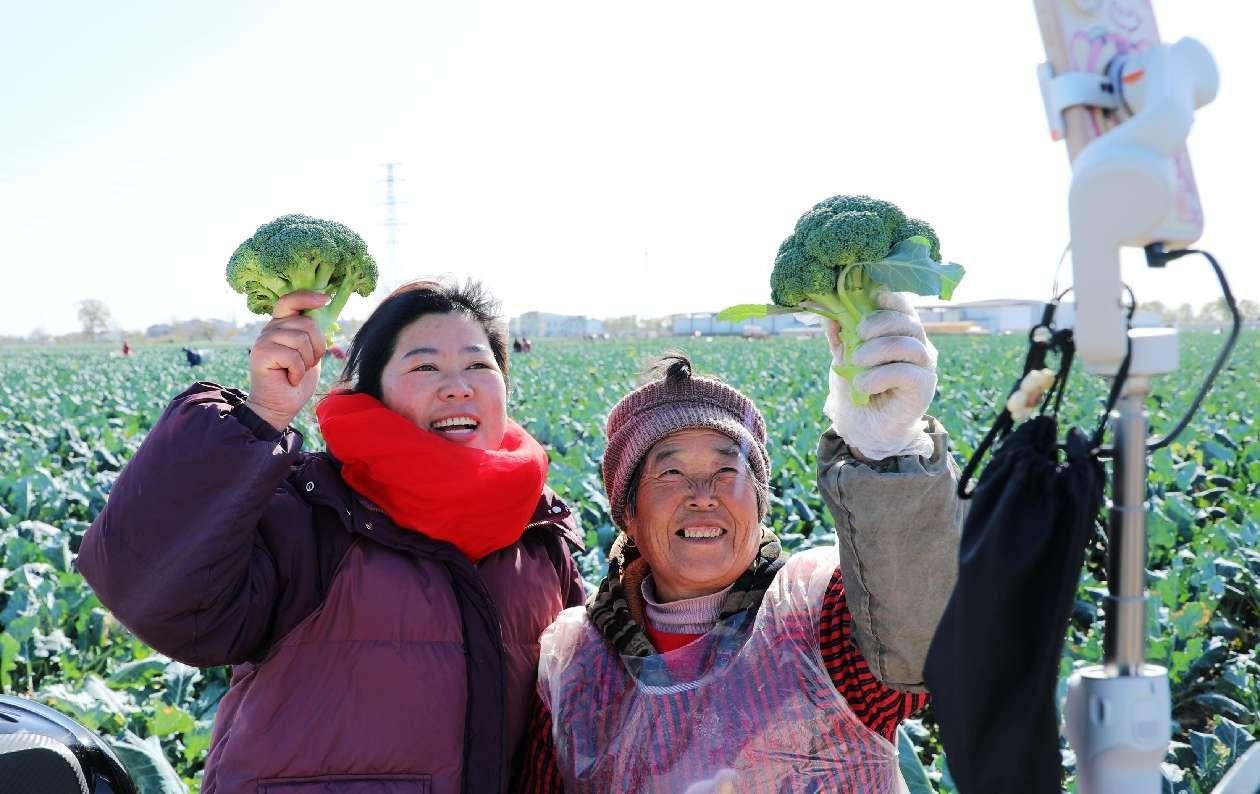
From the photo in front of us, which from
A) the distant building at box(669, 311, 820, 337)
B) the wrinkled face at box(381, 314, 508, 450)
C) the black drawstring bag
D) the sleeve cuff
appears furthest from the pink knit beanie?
the distant building at box(669, 311, 820, 337)

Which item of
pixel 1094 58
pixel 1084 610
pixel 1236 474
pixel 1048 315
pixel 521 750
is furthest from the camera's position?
pixel 1236 474

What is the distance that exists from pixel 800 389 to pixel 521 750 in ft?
59.4

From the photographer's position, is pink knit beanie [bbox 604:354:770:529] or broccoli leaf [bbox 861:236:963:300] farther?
pink knit beanie [bbox 604:354:770:529]

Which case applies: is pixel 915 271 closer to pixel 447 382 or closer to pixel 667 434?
pixel 667 434

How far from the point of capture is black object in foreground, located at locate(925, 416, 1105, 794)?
116 centimetres

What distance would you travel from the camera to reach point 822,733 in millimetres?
1811

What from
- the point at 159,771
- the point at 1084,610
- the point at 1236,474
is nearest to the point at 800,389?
the point at 1236,474

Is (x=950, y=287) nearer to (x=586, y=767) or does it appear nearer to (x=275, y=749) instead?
(x=586, y=767)

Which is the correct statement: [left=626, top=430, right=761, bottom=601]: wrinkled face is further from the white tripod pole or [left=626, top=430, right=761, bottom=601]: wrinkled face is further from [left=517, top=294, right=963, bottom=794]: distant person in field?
the white tripod pole

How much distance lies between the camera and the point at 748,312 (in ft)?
6.55

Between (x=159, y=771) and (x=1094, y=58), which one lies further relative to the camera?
(x=159, y=771)

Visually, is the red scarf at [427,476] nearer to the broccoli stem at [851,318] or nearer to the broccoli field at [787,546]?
the broccoli field at [787,546]

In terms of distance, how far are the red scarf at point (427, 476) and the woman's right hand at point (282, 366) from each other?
129 mm

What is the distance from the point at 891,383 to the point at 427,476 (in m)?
0.95
